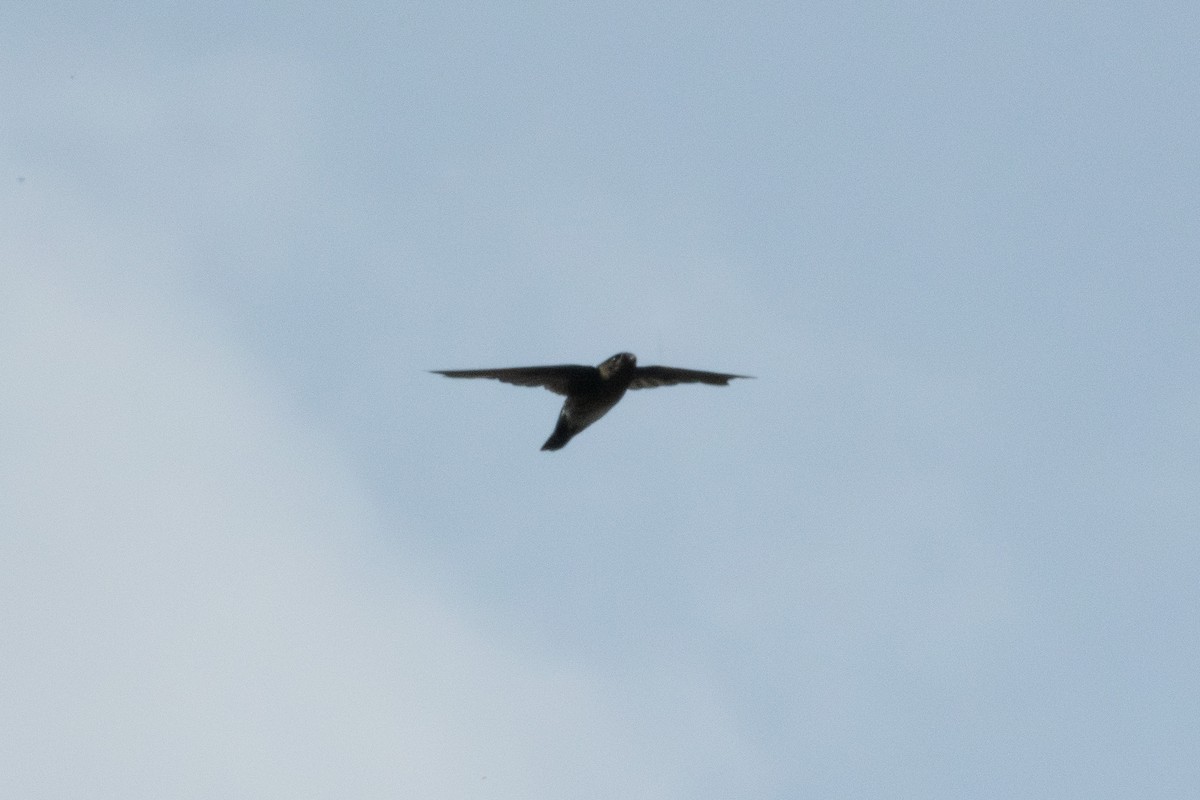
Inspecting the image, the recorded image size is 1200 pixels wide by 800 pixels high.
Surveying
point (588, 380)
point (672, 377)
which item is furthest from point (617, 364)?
point (672, 377)

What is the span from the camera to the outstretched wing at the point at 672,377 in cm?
2452

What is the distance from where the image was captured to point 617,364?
77.7ft

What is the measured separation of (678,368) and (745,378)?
1.12m

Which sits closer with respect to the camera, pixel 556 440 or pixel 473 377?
pixel 473 377

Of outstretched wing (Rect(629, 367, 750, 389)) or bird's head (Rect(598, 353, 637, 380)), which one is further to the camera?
outstretched wing (Rect(629, 367, 750, 389))

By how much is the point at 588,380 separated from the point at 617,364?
0.62 m

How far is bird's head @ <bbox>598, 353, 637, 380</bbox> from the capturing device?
23641 mm

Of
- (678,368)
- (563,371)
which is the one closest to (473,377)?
(563,371)

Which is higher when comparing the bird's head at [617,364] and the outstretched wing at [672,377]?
the outstretched wing at [672,377]

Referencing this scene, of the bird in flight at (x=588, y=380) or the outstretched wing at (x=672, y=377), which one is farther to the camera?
the outstretched wing at (x=672, y=377)

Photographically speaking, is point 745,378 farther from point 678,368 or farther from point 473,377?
point 473,377

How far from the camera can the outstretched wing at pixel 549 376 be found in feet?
77.4

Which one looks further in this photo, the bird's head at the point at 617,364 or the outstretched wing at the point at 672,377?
the outstretched wing at the point at 672,377

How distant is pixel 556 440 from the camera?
2506 cm
